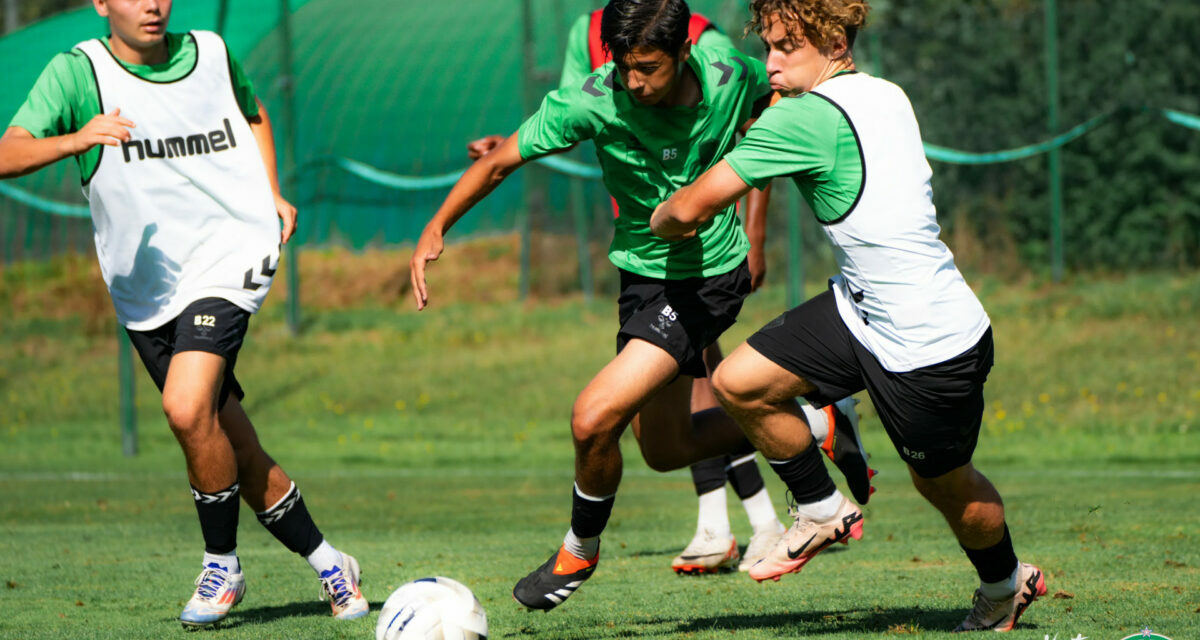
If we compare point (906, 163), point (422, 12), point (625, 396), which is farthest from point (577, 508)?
point (422, 12)

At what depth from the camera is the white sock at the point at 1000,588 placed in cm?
449

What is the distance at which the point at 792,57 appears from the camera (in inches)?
172

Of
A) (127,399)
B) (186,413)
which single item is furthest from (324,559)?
(127,399)

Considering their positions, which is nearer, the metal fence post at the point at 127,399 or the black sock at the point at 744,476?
the black sock at the point at 744,476

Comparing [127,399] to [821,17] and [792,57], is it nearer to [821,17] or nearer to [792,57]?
[792,57]

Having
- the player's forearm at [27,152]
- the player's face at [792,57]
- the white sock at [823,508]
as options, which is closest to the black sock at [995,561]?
the white sock at [823,508]

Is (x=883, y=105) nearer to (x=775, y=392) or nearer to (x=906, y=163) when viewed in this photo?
(x=906, y=163)

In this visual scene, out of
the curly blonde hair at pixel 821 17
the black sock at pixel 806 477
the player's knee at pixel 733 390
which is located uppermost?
the curly blonde hair at pixel 821 17

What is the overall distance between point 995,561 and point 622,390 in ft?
4.34

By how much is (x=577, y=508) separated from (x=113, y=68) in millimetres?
2366

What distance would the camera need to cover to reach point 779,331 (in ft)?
15.1

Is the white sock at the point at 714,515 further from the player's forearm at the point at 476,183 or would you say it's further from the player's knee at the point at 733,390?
the player's forearm at the point at 476,183

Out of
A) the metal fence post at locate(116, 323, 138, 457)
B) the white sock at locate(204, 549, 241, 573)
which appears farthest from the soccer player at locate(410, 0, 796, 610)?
the metal fence post at locate(116, 323, 138, 457)

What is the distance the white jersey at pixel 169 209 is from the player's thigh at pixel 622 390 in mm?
1370
